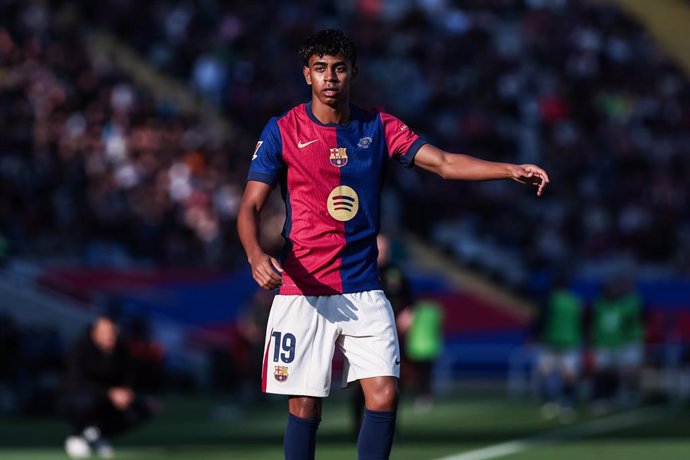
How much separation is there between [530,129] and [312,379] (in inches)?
1023

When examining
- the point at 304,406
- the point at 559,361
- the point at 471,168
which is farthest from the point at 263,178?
the point at 559,361

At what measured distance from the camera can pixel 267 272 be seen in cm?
715

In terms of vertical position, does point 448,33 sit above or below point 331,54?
above

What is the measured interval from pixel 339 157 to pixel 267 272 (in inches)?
34.5

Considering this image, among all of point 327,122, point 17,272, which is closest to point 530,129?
point 17,272

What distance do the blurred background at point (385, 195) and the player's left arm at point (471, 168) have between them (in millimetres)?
13091

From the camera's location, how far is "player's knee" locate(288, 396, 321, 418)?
7.83 metres

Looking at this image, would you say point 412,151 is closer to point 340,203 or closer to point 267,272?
point 340,203

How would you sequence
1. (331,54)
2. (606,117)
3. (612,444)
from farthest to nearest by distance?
1. (606,117)
2. (612,444)
3. (331,54)

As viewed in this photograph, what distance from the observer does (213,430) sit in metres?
18.8

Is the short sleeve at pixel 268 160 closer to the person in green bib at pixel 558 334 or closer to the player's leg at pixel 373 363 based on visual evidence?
the player's leg at pixel 373 363

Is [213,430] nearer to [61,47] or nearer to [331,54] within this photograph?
[331,54]

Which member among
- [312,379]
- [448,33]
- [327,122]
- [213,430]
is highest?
[448,33]

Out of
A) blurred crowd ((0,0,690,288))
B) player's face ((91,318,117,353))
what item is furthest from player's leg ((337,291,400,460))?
blurred crowd ((0,0,690,288))
